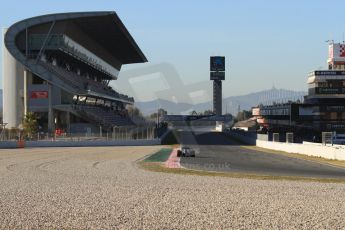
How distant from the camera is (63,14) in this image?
8662 centimetres

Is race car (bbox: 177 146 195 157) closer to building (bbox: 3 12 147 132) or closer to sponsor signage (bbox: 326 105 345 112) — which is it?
building (bbox: 3 12 147 132)

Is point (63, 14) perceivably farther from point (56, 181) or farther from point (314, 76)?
point (56, 181)

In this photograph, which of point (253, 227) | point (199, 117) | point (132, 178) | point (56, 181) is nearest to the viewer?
point (253, 227)

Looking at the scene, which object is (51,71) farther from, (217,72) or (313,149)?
(217,72)

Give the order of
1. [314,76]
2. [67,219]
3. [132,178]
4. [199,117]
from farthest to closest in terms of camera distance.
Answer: [199,117], [314,76], [132,178], [67,219]

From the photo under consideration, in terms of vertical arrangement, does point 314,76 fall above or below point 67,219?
above

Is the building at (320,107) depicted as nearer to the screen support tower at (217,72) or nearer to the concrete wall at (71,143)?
the concrete wall at (71,143)

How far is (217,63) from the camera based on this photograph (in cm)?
18362

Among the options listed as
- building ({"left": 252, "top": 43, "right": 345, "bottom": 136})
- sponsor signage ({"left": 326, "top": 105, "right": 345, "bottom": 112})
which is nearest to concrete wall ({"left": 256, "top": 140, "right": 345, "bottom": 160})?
building ({"left": 252, "top": 43, "right": 345, "bottom": 136})

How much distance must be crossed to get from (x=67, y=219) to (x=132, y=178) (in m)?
11.4

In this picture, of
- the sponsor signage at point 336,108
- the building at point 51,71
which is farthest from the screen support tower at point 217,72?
the building at point 51,71

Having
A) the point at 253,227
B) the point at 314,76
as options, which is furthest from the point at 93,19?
the point at 253,227

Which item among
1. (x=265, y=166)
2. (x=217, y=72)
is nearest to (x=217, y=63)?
(x=217, y=72)

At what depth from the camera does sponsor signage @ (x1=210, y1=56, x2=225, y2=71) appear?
183175mm
